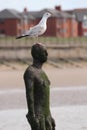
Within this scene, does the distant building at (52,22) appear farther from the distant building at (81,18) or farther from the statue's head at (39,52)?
the statue's head at (39,52)

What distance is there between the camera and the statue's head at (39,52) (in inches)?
201

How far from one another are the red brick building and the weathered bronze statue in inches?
3039

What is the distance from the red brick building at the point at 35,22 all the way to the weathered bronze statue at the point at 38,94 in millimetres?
77182

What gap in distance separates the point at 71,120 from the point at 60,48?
5041 centimetres

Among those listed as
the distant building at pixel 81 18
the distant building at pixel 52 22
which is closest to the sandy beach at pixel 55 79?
the distant building at pixel 52 22

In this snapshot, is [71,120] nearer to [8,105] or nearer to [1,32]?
[8,105]

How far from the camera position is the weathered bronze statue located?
4.88 meters

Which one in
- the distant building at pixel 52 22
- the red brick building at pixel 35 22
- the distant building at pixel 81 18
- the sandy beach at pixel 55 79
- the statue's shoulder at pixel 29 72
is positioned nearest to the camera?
the statue's shoulder at pixel 29 72

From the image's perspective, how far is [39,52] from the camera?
201 inches

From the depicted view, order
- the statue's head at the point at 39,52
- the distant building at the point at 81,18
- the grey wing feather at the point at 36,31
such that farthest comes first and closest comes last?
the distant building at the point at 81,18 → the grey wing feather at the point at 36,31 → the statue's head at the point at 39,52

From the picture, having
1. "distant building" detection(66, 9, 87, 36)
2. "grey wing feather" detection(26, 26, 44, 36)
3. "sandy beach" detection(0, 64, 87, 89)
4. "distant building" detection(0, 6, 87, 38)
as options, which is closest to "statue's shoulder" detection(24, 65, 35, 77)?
"grey wing feather" detection(26, 26, 44, 36)

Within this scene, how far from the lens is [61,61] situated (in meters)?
59.0

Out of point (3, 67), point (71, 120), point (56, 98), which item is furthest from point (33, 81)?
point (3, 67)

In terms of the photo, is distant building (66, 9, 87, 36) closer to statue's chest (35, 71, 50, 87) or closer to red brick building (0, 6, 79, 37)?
red brick building (0, 6, 79, 37)
